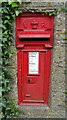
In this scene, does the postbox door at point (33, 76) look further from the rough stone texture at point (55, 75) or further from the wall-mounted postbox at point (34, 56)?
the rough stone texture at point (55, 75)

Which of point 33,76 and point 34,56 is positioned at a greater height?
point 34,56

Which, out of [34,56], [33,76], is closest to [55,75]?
[33,76]

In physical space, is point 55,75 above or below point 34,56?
below

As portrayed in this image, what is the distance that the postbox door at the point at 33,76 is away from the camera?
107 inches

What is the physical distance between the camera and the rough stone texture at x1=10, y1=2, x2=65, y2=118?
8.32ft

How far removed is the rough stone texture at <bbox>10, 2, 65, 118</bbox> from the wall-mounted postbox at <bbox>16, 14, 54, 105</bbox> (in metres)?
0.09

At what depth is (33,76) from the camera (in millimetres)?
2775

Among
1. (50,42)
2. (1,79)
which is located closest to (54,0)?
(50,42)

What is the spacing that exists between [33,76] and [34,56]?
43 centimetres

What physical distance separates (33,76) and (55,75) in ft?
1.54

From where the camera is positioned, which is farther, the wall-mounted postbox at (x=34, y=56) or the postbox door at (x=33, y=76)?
the postbox door at (x=33, y=76)

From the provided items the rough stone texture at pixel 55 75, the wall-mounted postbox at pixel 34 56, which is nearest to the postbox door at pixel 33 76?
the wall-mounted postbox at pixel 34 56

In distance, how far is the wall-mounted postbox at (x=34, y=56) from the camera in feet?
8.59

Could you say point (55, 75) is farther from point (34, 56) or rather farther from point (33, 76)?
point (34, 56)
